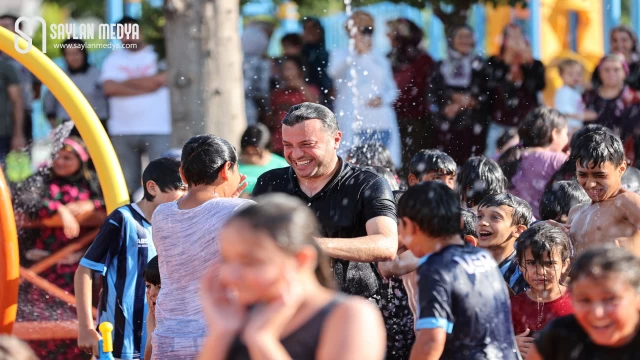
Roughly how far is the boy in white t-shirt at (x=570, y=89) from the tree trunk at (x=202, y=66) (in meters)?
3.72

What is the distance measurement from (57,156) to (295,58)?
326 cm

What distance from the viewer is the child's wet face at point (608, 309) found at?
3365mm

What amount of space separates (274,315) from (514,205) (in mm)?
3587

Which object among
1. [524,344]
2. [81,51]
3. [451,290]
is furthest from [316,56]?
[451,290]

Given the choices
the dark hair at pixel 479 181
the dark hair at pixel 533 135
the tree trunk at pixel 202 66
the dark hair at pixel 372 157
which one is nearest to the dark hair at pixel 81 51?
the tree trunk at pixel 202 66

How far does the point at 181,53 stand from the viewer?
31.0 feet

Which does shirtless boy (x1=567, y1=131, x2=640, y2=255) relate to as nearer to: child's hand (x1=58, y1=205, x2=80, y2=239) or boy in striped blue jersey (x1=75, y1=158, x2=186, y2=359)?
boy in striped blue jersey (x1=75, y1=158, x2=186, y2=359)

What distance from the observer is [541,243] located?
5.61 metres

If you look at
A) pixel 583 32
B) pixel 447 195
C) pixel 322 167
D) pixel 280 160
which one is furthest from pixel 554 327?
pixel 583 32

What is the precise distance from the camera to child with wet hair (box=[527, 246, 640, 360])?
3.37 meters

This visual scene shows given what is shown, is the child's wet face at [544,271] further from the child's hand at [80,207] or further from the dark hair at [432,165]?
the child's hand at [80,207]

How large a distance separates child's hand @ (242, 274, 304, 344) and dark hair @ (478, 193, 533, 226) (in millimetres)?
3469

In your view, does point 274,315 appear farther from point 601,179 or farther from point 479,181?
point 479,181

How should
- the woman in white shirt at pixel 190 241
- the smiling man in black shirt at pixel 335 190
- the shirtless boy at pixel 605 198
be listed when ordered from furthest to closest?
1. the shirtless boy at pixel 605 198
2. the smiling man in black shirt at pixel 335 190
3. the woman in white shirt at pixel 190 241
